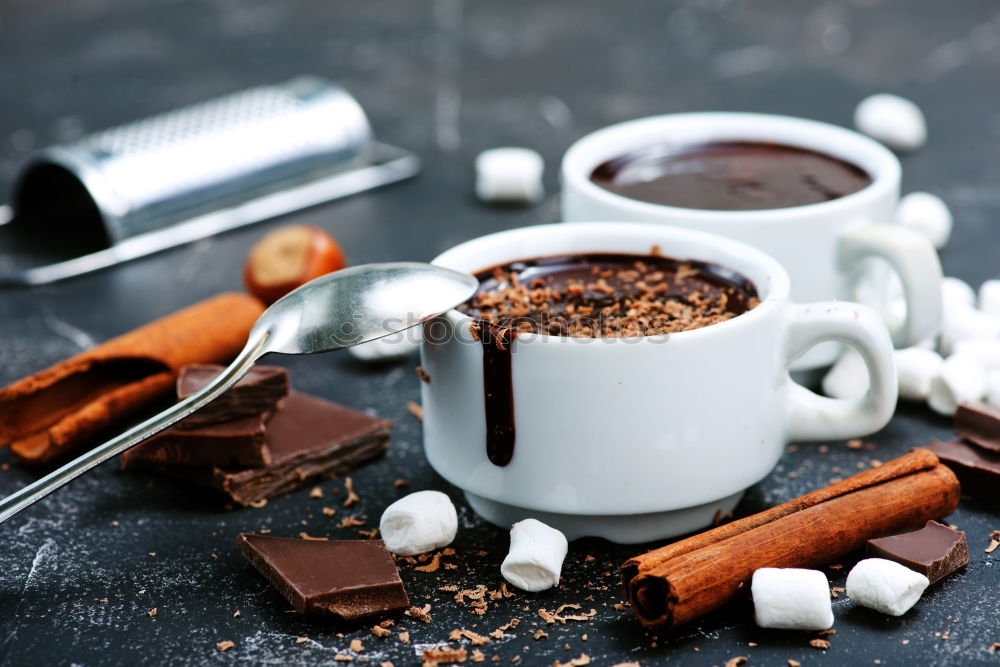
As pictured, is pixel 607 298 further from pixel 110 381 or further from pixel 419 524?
pixel 110 381

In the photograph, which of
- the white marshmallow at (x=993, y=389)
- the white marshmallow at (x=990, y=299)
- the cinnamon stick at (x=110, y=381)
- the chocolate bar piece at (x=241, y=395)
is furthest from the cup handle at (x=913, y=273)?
the cinnamon stick at (x=110, y=381)

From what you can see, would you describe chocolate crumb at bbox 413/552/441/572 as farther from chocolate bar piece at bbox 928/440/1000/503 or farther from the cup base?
chocolate bar piece at bbox 928/440/1000/503

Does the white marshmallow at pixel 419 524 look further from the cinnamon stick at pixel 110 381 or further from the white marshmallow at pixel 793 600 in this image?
the cinnamon stick at pixel 110 381

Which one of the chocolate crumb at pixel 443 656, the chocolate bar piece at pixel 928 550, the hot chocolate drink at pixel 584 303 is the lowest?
the chocolate crumb at pixel 443 656

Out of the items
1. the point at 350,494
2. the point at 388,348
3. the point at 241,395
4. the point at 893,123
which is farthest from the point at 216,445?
the point at 893,123

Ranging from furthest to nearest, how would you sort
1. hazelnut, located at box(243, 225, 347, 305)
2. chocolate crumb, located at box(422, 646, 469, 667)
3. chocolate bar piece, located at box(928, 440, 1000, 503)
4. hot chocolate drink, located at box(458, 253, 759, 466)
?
hazelnut, located at box(243, 225, 347, 305), chocolate bar piece, located at box(928, 440, 1000, 503), hot chocolate drink, located at box(458, 253, 759, 466), chocolate crumb, located at box(422, 646, 469, 667)

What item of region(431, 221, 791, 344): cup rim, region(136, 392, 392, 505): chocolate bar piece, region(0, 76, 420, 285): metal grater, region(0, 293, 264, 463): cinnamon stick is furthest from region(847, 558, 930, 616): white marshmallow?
region(0, 76, 420, 285): metal grater
